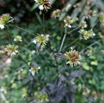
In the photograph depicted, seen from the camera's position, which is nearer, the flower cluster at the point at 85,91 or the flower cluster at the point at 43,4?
the flower cluster at the point at 43,4

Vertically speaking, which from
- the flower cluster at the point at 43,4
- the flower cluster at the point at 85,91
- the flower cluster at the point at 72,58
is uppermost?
the flower cluster at the point at 43,4

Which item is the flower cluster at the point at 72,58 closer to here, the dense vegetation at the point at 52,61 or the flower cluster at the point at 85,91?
the dense vegetation at the point at 52,61

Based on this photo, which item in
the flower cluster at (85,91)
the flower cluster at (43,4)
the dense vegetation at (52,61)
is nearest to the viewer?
the flower cluster at (43,4)

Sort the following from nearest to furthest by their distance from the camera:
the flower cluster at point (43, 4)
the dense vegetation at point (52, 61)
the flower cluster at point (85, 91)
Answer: the flower cluster at point (43, 4), the dense vegetation at point (52, 61), the flower cluster at point (85, 91)

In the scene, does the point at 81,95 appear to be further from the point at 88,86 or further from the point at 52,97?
the point at 52,97

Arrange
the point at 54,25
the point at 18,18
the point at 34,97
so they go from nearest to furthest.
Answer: the point at 34,97
the point at 54,25
the point at 18,18

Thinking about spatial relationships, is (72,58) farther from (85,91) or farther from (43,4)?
(85,91)

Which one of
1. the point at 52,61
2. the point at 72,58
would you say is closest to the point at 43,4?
the point at 72,58

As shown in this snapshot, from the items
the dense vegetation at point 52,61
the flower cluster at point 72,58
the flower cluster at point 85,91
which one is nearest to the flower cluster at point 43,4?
the dense vegetation at point 52,61

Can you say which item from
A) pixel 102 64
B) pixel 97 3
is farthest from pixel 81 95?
pixel 97 3

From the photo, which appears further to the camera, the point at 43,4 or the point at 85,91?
the point at 85,91

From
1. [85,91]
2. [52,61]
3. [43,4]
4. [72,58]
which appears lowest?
[85,91]
